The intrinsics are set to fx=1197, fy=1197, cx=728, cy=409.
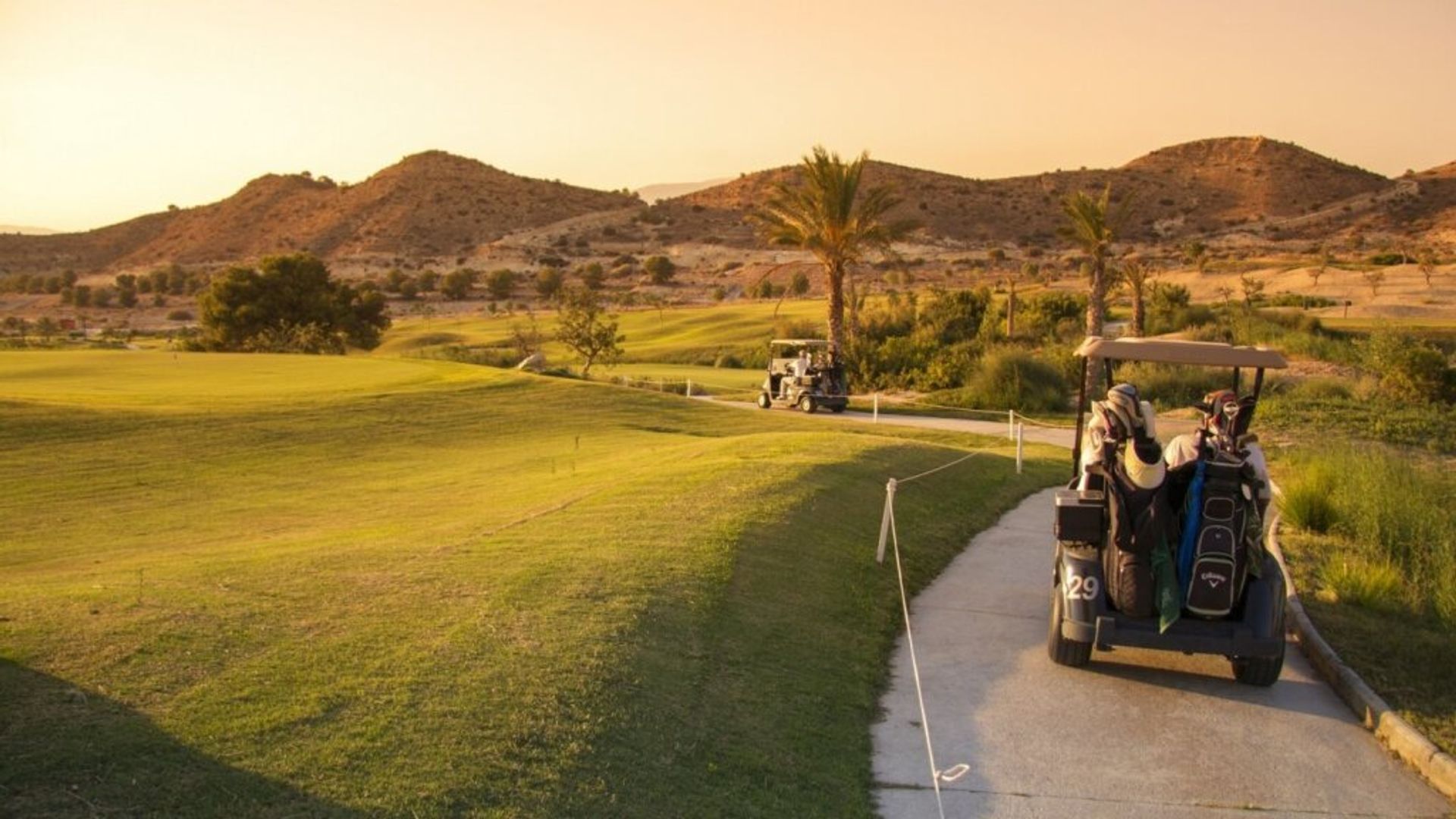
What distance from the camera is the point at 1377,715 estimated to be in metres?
7.77

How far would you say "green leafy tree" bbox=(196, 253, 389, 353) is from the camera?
168 feet

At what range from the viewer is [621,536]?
35.0ft

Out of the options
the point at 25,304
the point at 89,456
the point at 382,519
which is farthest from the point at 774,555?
the point at 25,304

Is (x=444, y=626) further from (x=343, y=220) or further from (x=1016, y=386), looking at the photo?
(x=343, y=220)

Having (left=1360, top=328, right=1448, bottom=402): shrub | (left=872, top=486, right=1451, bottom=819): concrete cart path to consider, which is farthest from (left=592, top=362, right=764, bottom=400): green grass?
(left=872, top=486, right=1451, bottom=819): concrete cart path

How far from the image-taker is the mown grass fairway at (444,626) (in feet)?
18.1

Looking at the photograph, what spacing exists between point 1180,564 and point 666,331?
55.2 metres

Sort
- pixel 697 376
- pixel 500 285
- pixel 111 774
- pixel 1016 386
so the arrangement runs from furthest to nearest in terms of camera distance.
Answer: pixel 500 285
pixel 697 376
pixel 1016 386
pixel 111 774

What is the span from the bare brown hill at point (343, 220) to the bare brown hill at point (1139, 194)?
17.7m

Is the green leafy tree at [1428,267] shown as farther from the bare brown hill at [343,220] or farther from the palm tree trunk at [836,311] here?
the bare brown hill at [343,220]

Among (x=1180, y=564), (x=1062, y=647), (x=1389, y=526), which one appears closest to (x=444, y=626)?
(x=1062, y=647)

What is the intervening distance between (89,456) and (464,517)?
275 inches

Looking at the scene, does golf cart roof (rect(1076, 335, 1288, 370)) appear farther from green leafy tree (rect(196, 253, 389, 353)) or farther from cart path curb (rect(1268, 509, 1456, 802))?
green leafy tree (rect(196, 253, 389, 353))

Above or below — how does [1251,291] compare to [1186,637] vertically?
above
